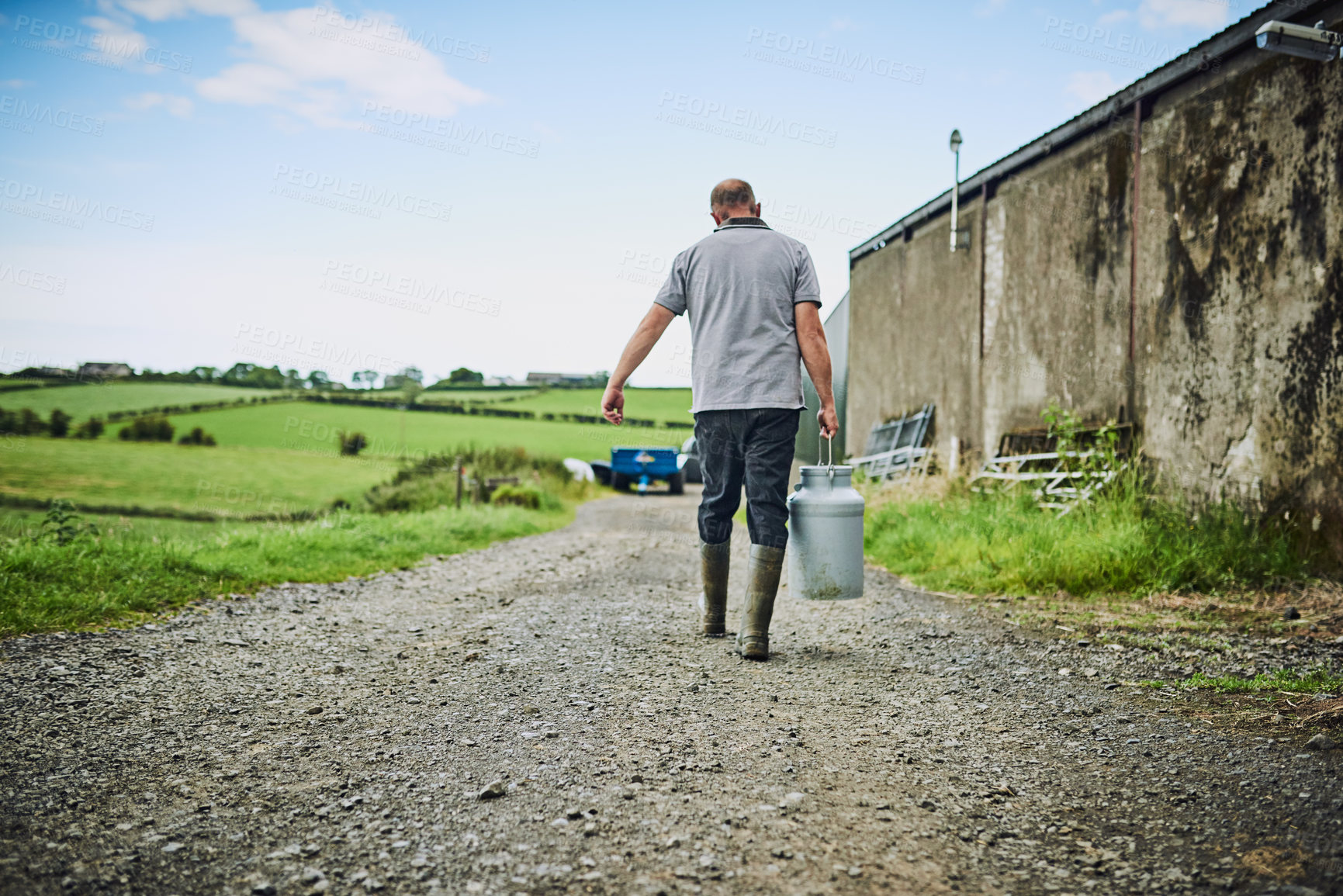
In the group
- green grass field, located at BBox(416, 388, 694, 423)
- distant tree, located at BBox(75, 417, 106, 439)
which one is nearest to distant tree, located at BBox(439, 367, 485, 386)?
green grass field, located at BBox(416, 388, 694, 423)

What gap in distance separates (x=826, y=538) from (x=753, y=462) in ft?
1.76

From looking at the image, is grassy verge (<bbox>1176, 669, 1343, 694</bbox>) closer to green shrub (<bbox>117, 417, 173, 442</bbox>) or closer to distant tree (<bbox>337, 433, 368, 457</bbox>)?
distant tree (<bbox>337, 433, 368, 457</bbox>)

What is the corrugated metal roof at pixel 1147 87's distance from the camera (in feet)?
19.1

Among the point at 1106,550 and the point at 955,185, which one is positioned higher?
the point at 955,185

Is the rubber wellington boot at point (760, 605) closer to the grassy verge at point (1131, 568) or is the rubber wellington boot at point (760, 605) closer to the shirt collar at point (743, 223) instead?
the shirt collar at point (743, 223)

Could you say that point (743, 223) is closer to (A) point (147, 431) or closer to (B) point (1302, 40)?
(B) point (1302, 40)

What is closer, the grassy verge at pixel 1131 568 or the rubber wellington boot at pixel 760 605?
the rubber wellington boot at pixel 760 605

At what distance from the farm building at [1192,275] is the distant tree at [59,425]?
25.4 meters

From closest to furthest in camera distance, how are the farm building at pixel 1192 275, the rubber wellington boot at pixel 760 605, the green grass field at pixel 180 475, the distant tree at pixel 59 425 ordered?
the rubber wellington boot at pixel 760 605 → the farm building at pixel 1192 275 → the green grass field at pixel 180 475 → the distant tree at pixel 59 425

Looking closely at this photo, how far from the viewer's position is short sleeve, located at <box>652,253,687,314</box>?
3895 millimetres

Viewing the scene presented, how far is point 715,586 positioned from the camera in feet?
12.8

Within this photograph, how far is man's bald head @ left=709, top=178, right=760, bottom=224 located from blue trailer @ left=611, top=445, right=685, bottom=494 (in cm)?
1863

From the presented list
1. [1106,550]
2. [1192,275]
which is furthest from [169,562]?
[1192,275]

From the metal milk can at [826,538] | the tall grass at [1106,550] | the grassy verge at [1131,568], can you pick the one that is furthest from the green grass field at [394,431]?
the metal milk can at [826,538]
